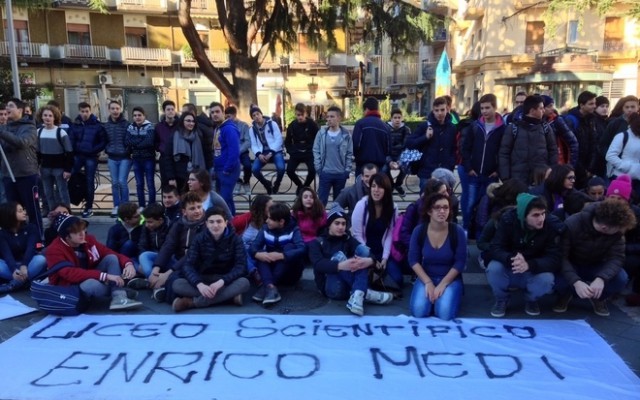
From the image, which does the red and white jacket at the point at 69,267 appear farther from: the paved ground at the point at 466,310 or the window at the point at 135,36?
the window at the point at 135,36

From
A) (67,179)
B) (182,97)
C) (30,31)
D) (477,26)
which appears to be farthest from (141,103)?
(67,179)

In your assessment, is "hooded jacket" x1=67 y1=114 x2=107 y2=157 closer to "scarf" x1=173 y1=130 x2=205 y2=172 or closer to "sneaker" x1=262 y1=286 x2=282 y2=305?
"scarf" x1=173 y1=130 x2=205 y2=172

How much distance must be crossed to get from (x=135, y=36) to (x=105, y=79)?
3.59 metres

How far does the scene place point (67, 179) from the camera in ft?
25.4

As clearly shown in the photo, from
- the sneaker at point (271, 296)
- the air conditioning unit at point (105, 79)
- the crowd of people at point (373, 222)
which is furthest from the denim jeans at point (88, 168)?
the air conditioning unit at point (105, 79)

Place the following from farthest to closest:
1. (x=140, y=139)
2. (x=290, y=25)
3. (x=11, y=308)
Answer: (x=290, y=25), (x=140, y=139), (x=11, y=308)

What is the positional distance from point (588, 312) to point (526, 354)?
1.17 meters

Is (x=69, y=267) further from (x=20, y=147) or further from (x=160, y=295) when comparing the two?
(x=20, y=147)

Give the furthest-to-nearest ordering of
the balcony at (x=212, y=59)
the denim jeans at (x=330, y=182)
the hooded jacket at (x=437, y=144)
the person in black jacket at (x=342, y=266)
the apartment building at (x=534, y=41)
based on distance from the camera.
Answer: the balcony at (x=212, y=59), the apartment building at (x=534, y=41), the denim jeans at (x=330, y=182), the hooded jacket at (x=437, y=144), the person in black jacket at (x=342, y=266)

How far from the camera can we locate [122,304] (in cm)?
474

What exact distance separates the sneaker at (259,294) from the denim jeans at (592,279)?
2.60 metres

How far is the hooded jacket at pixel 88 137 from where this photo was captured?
7.91m

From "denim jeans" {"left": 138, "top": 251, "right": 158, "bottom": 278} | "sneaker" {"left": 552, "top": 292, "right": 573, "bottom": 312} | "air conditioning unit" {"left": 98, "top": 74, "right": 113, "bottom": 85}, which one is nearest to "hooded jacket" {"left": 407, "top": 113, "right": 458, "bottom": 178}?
"sneaker" {"left": 552, "top": 292, "right": 573, "bottom": 312}

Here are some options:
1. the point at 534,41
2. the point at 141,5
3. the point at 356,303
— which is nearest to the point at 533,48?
the point at 534,41
